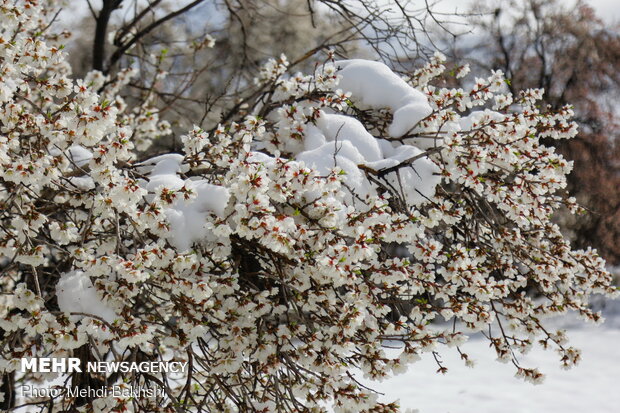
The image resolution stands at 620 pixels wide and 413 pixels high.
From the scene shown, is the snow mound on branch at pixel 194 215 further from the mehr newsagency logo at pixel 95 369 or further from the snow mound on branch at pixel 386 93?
the snow mound on branch at pixel 386 93

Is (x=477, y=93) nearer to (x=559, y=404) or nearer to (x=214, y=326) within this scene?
(x=214, y=326)

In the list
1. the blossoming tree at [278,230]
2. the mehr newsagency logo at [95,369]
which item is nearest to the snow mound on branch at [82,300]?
the blossoming tree at [278,230]

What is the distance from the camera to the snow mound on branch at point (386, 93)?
326 centimetres

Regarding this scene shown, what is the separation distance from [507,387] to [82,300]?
5381mm

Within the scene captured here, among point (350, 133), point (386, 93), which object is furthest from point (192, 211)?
point (386, 93)

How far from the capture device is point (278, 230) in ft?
7.63

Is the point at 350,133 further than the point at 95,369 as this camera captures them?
Yes

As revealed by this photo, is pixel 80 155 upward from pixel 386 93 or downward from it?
downward

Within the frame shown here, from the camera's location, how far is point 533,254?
3748 millimetres

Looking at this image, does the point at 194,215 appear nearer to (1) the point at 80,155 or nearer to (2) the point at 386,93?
(1) the point at 80,155

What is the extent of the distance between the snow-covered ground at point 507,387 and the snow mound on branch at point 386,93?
3.46 meters

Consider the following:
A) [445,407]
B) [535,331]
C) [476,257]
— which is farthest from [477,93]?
[445,407]

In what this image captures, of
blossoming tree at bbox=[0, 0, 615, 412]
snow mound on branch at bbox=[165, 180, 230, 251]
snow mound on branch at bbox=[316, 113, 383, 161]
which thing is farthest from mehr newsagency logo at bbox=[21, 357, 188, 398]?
snow mound on branch at bbox=[316, 113, 383, 161]

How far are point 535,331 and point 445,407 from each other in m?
2.79
